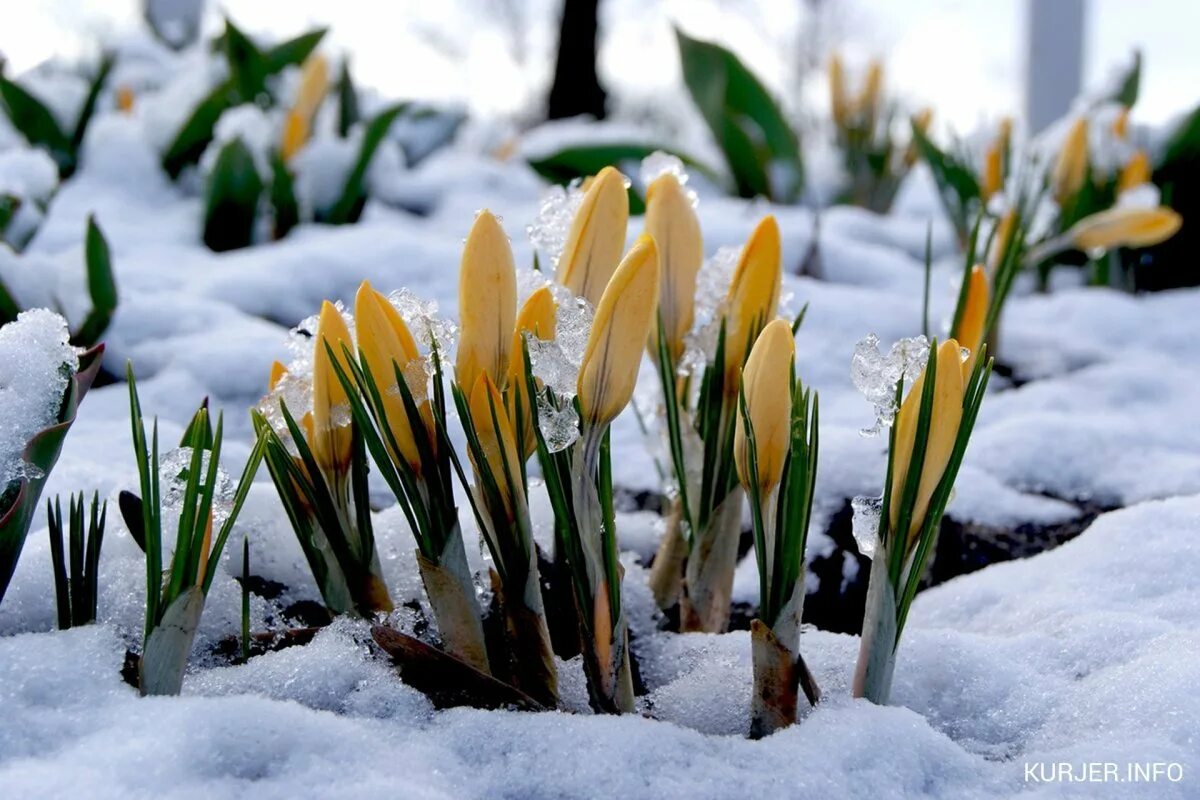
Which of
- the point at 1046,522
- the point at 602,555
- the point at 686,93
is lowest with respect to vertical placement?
the point at 1046,522

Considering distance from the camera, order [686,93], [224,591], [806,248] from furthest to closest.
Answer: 1. [686,93]
2. [806,248]
3. [224,591]


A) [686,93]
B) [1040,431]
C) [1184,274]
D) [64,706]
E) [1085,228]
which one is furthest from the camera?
[686,93]

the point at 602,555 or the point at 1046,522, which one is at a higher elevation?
the point at 602,555

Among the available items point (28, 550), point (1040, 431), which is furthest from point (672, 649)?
point (1040, 431)

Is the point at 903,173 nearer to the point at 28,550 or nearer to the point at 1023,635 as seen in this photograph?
the point at 1023,635

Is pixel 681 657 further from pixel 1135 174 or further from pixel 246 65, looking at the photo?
pixel 246 65

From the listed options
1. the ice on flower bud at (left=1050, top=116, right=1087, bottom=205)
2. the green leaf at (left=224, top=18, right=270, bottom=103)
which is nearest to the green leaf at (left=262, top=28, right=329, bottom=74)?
the green leaf at (left=224, top=18, right=270, bottom=103)
